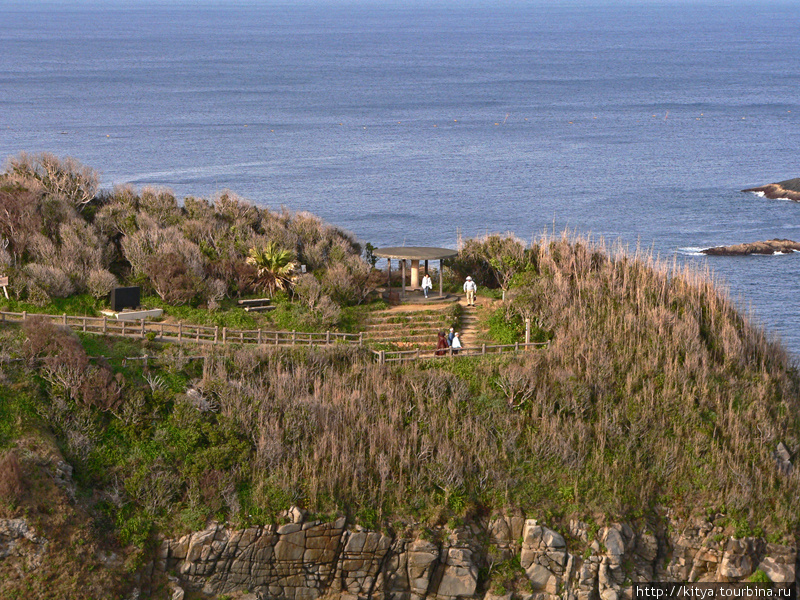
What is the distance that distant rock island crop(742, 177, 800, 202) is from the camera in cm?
11388

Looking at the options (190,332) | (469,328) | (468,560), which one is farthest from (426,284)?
(468,560)

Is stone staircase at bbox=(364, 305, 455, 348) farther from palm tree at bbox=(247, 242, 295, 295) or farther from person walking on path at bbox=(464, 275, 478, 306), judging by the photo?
palm tree at bbox=(247, 242, 295, 295)

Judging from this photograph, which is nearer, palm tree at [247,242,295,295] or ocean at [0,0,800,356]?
palm tree at [247,242,295,295]

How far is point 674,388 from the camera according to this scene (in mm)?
42094

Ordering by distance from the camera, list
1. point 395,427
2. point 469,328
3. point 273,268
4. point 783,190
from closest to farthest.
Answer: point 395,427 → point 469,328 → point 273,268 → point 783,190

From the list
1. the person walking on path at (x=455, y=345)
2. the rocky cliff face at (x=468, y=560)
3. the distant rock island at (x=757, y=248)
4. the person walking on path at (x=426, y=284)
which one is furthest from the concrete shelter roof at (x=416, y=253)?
the distant rock island at (x=757, y=248)

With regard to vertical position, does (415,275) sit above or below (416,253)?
below

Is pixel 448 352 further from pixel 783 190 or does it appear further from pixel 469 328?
pixel 783 190

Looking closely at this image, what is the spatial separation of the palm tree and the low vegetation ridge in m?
2.15

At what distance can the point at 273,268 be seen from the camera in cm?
4966

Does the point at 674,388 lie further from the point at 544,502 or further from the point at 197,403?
the point at 197,403

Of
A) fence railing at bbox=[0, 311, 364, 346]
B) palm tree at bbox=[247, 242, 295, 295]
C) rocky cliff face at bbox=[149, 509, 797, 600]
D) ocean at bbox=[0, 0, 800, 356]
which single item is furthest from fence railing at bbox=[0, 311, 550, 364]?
ocean at bbox=[0, 0, 800, 356]

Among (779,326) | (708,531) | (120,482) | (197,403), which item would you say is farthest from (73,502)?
(779,326)

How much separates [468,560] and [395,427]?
5.55 meters
